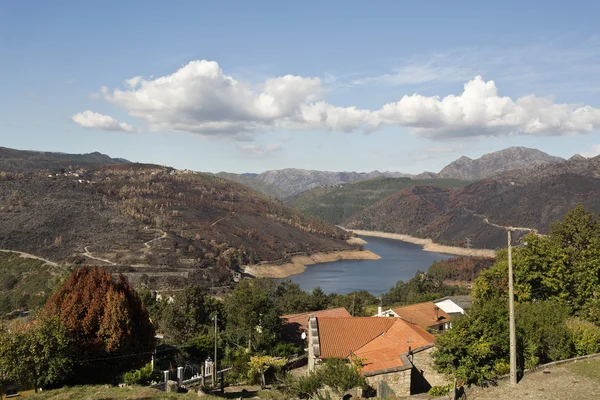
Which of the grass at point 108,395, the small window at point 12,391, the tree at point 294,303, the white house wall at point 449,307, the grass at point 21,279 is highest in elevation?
the grass at point 108,395

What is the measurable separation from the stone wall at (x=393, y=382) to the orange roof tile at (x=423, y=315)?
21.7 metres

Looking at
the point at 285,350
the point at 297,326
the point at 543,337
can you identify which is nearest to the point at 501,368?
the point at 543,337

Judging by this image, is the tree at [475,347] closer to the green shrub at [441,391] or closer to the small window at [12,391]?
the green shrub at [441,391]

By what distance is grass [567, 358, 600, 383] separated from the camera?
19266 millimetres

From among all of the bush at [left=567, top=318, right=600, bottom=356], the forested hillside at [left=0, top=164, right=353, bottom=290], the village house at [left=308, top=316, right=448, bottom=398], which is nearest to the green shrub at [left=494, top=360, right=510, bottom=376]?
the village house at [left=308, top=316, right=448, bottom=398]

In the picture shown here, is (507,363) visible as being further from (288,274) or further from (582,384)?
(288,274)

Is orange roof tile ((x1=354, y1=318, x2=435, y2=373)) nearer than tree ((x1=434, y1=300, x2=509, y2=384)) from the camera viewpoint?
No

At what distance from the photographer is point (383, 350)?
77.2 ft

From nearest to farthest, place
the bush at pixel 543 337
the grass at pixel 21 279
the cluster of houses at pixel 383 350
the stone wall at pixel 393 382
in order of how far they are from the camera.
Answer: the stone wall at pixel 393 382
the cluster of houses at pixel 383 350
the bush at pixel 543 337
the grass at pixel 21 279

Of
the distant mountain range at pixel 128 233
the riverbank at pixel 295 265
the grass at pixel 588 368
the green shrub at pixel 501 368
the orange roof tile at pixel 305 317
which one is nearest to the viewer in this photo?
the grass at pixel 588 368

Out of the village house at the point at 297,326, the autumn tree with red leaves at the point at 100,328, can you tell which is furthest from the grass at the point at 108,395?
the village house at the point at 297,326

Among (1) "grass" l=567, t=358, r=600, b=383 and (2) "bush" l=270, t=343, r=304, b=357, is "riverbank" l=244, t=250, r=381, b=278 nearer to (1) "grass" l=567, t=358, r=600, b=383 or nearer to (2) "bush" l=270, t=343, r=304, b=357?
(2) "bush" l=270, t=343, r=304, b=357

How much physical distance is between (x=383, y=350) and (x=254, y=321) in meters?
13.9

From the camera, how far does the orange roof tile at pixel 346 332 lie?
81.0ft
